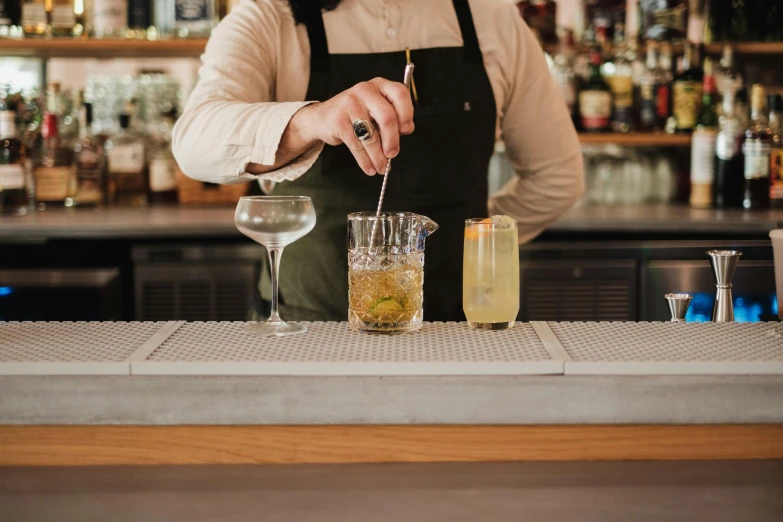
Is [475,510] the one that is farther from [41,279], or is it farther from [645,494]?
[41,279]

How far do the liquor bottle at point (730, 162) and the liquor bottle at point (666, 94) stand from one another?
0.19 metres

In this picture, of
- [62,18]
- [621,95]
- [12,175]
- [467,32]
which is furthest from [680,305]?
[62,18]

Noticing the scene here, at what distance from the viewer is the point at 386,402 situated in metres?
0.96

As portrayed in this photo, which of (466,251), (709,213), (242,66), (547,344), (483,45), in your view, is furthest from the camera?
(709,213)

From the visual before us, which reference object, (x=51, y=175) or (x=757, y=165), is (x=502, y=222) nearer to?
(x=757, y=165)

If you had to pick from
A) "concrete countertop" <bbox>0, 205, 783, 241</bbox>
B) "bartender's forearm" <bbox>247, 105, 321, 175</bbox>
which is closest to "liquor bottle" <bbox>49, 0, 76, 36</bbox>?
"concrete countertop" <bbox>0, 205, 783, 241</bbox>

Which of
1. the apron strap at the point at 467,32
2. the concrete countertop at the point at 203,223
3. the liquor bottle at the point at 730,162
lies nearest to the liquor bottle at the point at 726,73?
the liquor bottle at the point at 730,162

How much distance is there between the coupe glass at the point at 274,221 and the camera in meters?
1.16

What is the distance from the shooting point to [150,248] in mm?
2650

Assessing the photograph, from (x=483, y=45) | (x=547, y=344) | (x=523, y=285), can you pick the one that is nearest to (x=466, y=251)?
(x=547, y=344)

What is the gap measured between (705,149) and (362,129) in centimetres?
214

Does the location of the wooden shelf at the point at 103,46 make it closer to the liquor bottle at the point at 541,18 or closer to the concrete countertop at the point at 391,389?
the liquor bottle at the point at 541,18

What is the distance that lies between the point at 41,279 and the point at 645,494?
2065 mm

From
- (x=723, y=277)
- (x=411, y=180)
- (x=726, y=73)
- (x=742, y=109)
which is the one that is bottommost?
(x=723, y=277)
